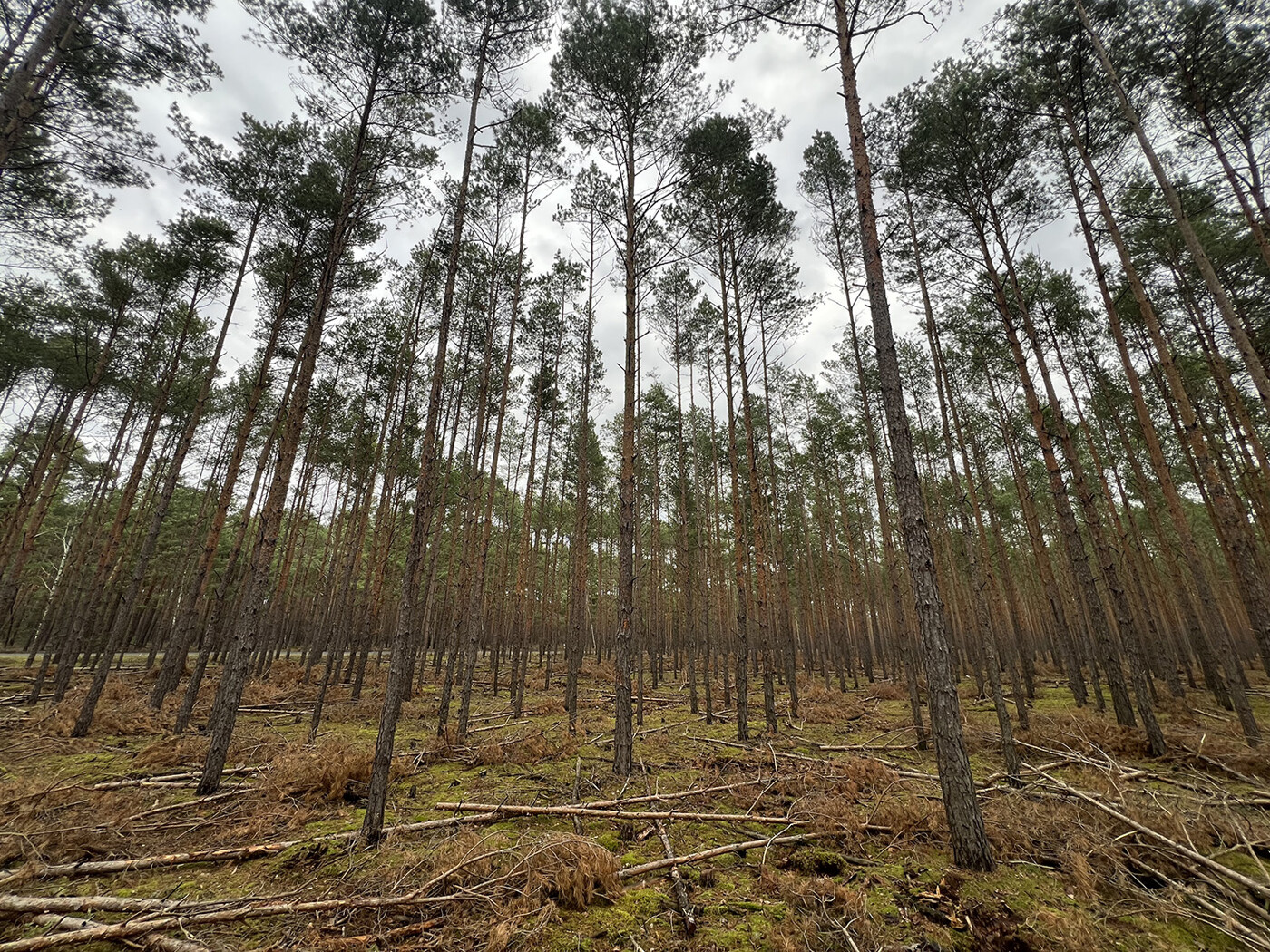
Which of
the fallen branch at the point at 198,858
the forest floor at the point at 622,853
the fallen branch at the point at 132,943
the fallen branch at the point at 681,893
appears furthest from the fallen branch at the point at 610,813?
the fallen branch at the point at 132,943

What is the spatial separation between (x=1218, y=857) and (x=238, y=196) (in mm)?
20555

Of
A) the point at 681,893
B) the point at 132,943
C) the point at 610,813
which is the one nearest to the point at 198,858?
the point at 132,943

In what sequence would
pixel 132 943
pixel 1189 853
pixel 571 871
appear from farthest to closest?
1. pixel 571 871
2. pixel 1189 853
3. pixel 132 943

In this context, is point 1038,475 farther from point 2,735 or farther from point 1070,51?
point 2,735

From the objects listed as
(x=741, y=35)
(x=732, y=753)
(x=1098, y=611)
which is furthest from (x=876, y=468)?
(x=741, y=35)

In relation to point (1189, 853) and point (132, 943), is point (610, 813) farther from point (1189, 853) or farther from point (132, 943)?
point (1189, 853)

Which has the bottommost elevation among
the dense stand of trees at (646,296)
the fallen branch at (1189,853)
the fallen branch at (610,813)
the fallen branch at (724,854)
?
the fallen branch at (724,854)

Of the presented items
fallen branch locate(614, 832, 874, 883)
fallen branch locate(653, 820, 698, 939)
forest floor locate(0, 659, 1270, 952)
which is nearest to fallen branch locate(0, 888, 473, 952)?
forest floor locate(0, 659, 1270, 952)

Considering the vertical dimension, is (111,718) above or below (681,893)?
above

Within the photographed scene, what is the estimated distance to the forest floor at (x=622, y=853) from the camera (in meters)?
3.36

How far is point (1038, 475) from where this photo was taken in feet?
79.6

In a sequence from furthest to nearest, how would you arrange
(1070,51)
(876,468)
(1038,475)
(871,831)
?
(1038,475), (876,468), (1070,51), (871,831)

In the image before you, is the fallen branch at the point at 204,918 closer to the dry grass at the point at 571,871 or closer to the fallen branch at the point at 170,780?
the dry grass at the point at 571,871

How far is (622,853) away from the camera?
191 inches
